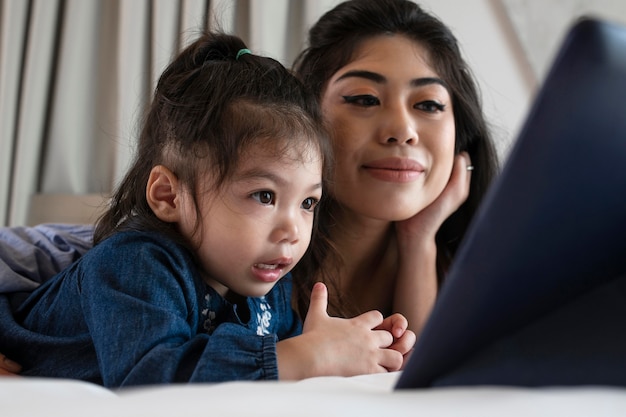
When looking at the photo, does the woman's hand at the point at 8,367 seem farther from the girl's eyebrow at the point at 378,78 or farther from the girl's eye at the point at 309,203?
the girl's eyebrow at the point at 378,78

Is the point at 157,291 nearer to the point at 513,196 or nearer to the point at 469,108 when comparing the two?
the point at 513,196

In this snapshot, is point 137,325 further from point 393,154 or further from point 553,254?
point 393,154

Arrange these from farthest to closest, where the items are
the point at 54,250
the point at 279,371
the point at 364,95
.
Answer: the point at 364,95
the point at 54,250
the point at 279,371

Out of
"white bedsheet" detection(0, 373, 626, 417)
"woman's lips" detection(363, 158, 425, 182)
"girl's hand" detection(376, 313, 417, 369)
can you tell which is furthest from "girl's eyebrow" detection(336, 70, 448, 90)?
"white bedsheet" detection(0, 373, 626, 417)

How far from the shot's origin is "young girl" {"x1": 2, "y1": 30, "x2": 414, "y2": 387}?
0.83 meters

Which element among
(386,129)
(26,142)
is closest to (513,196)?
(386,129)

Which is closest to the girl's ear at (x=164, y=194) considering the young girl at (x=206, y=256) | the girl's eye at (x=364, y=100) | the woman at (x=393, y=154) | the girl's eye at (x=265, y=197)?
the young girl at (x=206, y=256)

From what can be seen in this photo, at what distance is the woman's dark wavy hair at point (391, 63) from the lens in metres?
1.51

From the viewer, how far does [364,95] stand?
4.64 ft

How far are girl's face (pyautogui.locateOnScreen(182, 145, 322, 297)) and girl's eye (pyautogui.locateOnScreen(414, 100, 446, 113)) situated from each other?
47cm

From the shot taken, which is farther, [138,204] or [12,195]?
[12,195]

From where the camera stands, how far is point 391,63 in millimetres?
1430

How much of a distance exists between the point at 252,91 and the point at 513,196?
657mm

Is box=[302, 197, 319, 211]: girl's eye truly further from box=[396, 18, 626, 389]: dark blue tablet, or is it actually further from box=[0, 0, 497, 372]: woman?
box=[396, 18, 626, 389]: dark blue tablet
